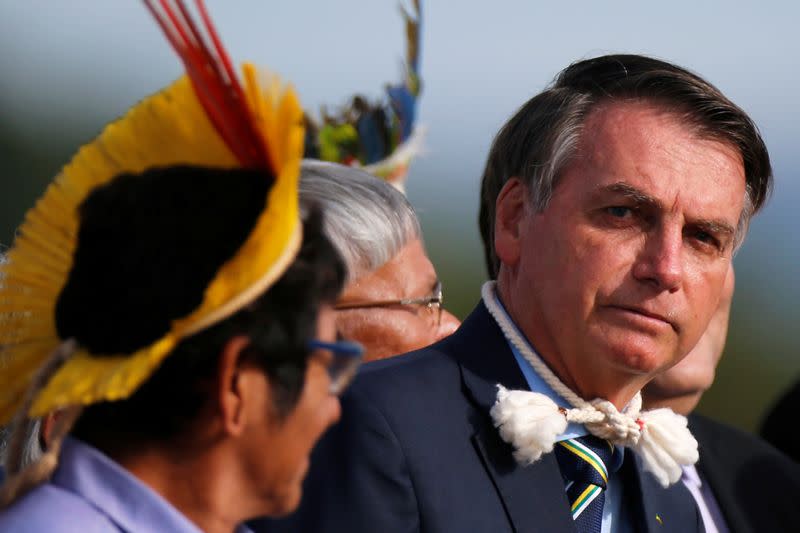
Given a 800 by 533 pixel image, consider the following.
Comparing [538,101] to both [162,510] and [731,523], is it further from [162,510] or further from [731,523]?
[162,510]

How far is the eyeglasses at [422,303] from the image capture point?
3.67 meters

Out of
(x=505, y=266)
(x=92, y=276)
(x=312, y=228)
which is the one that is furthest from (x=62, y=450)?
(x=505, y=266)

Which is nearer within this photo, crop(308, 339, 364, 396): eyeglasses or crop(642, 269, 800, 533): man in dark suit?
crop(308, 339, 364, 396): eyeglasses

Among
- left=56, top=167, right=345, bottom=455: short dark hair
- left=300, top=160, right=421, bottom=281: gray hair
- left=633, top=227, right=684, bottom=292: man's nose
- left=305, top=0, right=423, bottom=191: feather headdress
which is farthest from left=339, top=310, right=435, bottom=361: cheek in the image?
Answer: left=56, top=167, right=345, bottom=455: short dark hair

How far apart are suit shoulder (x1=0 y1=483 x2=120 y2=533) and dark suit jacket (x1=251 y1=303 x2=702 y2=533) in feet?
2.47

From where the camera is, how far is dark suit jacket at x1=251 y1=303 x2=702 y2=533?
2662 mm

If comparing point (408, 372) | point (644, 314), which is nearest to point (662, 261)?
point (644, 314)

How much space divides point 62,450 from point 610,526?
1.35 meters

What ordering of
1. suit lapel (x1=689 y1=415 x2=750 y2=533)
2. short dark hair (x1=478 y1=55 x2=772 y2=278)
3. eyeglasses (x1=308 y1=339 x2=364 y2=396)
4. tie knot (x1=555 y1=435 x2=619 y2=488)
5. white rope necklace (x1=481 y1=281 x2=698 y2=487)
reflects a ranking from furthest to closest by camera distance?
suit lapel (x1=689 y1=415 x2=750 y2=533) < short dark hair (x1=478 y1=55 x2=772 y2=278) < tie knot (x1=555 y1=435 x2=619 y2=488) < white rope necklace (x1=481 y1=281 x2=698 y2=487) < eyeglasses (x1=308 y1=339 x2=364 y2=396)

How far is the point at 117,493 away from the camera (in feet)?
6.54

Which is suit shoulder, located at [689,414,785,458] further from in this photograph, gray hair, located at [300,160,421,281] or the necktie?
gray hair, located at [300,160,421,281]

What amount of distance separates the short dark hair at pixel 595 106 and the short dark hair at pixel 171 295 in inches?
43.3

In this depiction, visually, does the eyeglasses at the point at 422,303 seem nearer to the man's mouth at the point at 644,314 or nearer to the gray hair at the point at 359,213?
the gray hair at the point at 359,213

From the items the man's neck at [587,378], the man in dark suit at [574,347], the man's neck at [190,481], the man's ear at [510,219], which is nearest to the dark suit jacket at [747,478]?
the man in dark suit at [574,347]
